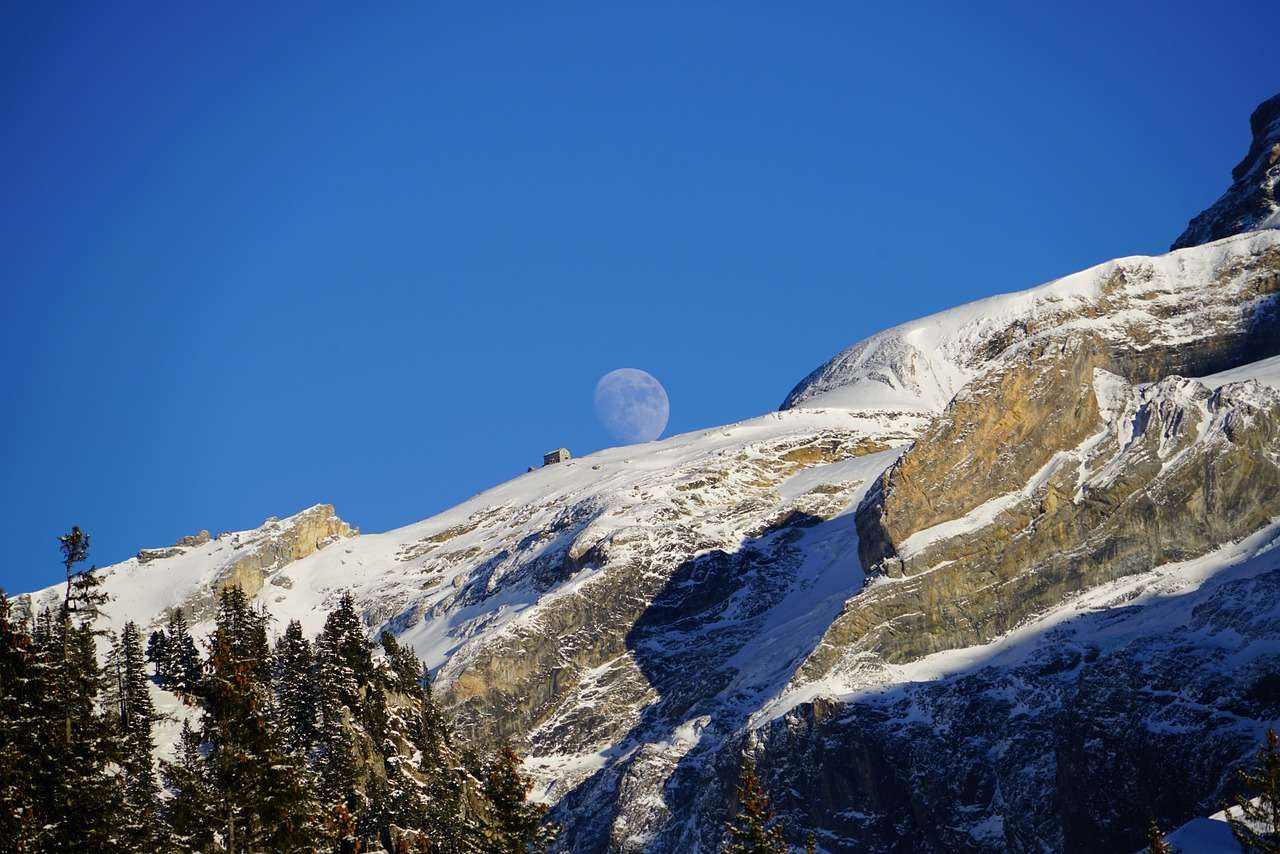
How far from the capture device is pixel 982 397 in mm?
156375

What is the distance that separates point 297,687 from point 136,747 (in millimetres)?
32115

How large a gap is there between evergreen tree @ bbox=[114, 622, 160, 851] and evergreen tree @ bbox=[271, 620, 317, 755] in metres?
8.67

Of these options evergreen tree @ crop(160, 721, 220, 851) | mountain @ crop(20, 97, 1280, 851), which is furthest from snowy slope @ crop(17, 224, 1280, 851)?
evergreen tree @ crop(160, 721, 220, 851)

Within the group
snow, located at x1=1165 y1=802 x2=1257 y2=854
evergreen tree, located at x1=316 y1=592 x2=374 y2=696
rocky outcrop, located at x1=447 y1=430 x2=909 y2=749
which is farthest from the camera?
rocky outcrop, located at x1=447 y1=430 x2=909 y2=749

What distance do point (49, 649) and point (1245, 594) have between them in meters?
87.0

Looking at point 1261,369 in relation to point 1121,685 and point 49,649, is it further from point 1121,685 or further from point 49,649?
point 49,649

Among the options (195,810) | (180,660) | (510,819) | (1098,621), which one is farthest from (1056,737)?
(195,810)

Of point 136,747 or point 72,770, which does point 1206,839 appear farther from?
point 136,747

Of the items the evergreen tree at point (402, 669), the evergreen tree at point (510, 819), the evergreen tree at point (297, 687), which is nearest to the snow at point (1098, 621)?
the evergreen tree at point (402, 669)

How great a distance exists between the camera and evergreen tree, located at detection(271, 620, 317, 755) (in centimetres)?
12175

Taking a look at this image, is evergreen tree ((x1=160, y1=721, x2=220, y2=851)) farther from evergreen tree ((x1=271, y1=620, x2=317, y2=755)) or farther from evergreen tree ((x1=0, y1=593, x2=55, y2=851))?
evergreen tree ((x1=271, y1=620, x2=317, y2=755))

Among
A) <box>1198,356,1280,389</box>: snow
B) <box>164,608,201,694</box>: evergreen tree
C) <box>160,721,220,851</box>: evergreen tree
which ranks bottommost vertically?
<box>160,721,220,851</box>: evergreen tree

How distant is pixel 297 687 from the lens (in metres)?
129

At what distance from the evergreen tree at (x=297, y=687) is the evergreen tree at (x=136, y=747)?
28.4ft
